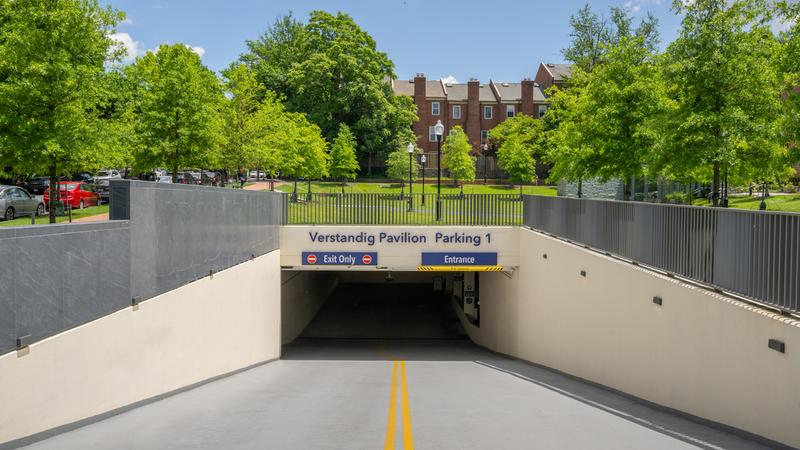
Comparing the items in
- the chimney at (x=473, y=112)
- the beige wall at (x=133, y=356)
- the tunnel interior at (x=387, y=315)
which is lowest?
the tunnel interior at (x=387, y=315)

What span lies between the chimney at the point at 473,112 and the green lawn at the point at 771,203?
135 feet

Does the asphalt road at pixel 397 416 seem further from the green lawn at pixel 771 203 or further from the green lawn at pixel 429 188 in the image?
the green lawn at pixel 429 188

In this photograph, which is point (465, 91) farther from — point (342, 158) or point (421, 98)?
point (342, 158)

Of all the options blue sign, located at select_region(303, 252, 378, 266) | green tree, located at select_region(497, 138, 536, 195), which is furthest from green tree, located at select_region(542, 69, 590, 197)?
green tree, located at select_region(497, 138, 536, 195)

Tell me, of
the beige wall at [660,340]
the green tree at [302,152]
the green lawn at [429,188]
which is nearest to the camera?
the beige wall at [660,340]

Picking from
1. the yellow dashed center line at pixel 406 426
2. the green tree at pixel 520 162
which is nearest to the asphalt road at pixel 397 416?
the yellow dashed center line at pixel 406 426

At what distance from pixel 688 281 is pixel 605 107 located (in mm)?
15500

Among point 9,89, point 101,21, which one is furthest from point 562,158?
point 9,89

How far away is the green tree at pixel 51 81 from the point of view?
18859mm

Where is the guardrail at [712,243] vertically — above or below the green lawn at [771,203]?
below

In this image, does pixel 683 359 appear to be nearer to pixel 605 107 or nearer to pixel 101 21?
pixel 605 107

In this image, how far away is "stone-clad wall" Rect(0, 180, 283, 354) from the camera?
6.79m

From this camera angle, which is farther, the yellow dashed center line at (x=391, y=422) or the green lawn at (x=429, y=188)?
the green lawn at (x=429, y=188)

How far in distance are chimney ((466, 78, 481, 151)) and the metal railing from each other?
5391cm
